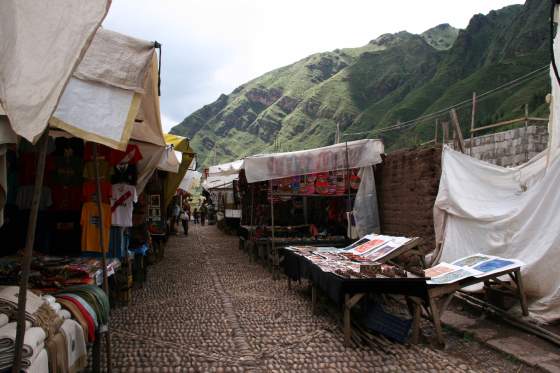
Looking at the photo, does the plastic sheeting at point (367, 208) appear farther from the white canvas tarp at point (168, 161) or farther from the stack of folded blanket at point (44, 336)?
the stack of folded blanket at point (44, 336)

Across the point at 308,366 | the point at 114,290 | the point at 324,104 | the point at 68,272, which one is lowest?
the point at 308,366

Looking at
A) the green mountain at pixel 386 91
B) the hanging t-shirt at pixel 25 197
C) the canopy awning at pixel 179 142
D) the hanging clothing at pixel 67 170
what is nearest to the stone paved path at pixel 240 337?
the hanging t-shirt at pixel 25 197

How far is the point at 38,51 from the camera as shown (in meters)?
2.11

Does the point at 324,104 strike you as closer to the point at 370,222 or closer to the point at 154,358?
the point at 370,222

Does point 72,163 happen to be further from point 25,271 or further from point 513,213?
point 513,213

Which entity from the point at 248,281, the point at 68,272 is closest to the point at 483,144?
the point at 248,281

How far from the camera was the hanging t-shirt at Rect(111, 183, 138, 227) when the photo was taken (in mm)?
6324

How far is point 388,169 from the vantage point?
31.3 feet

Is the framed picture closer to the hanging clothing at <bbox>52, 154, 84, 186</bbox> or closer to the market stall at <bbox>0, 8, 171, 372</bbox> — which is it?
the market stall at <bbox>0, 8, 171, 372</bbox>

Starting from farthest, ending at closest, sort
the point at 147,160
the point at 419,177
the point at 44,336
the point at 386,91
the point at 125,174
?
the point at 386,91 < the point at 419,177 < the point at 147,160 < the point at 125,174 < the point at 44,336

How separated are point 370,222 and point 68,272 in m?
6.98

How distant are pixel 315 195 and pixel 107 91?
7305mm

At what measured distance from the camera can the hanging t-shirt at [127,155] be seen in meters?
6.22

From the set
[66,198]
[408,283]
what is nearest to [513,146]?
[408,283]
